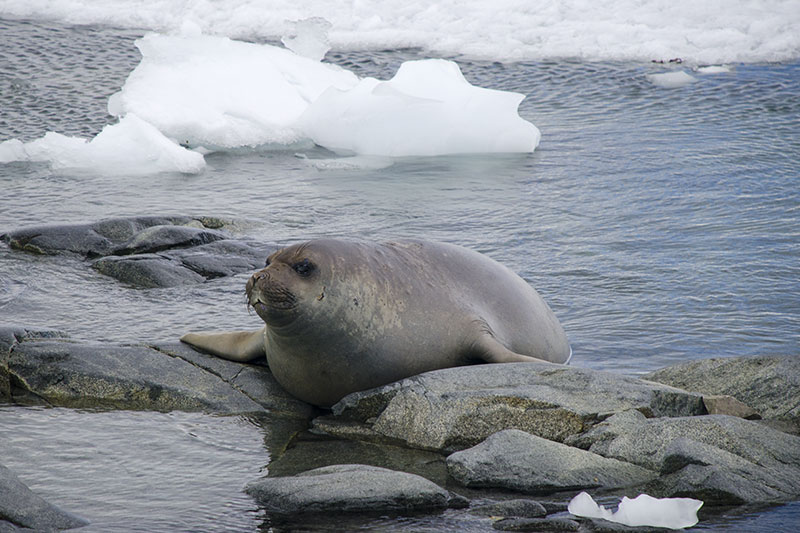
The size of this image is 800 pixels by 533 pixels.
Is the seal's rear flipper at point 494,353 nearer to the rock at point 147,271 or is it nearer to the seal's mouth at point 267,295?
the seal's mouth at point 267,295

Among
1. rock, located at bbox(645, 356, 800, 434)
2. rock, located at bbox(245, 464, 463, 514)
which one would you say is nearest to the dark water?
rock, located at bbox(245, 464, 463, 514)

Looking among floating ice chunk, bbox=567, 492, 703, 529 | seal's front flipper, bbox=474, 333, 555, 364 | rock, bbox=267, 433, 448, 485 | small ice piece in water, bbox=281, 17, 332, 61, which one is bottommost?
rock, bbox=267, 433, 448, 485

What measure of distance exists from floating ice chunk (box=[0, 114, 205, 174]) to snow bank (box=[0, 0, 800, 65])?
633 centimetres

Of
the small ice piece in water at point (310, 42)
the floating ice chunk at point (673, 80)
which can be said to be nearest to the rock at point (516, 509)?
the small ice piece in water at point (310, 42)

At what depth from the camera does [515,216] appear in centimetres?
927

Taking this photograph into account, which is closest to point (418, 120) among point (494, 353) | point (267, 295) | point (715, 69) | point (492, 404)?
point (715, 69)

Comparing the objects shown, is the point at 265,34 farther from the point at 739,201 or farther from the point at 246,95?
the point at 739,201

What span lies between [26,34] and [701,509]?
15.7 meters

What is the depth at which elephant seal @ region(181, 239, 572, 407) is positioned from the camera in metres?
4.68

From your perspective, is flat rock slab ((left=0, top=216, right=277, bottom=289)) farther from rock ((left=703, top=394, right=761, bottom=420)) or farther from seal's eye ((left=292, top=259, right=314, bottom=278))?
rock ((left=703, top=394, right=761, bottom=420))

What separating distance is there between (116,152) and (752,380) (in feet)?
26.3

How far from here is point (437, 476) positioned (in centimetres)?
405

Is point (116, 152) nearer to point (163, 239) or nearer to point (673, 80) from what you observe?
point (163, 239)

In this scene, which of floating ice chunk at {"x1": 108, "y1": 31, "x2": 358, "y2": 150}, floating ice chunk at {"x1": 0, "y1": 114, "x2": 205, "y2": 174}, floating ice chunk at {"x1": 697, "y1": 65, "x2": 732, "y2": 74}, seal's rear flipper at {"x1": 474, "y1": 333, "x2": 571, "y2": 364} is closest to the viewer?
seal's rear flipper at {"x1": 474, "y1": 333, "x2": 571, "y2": 364}
